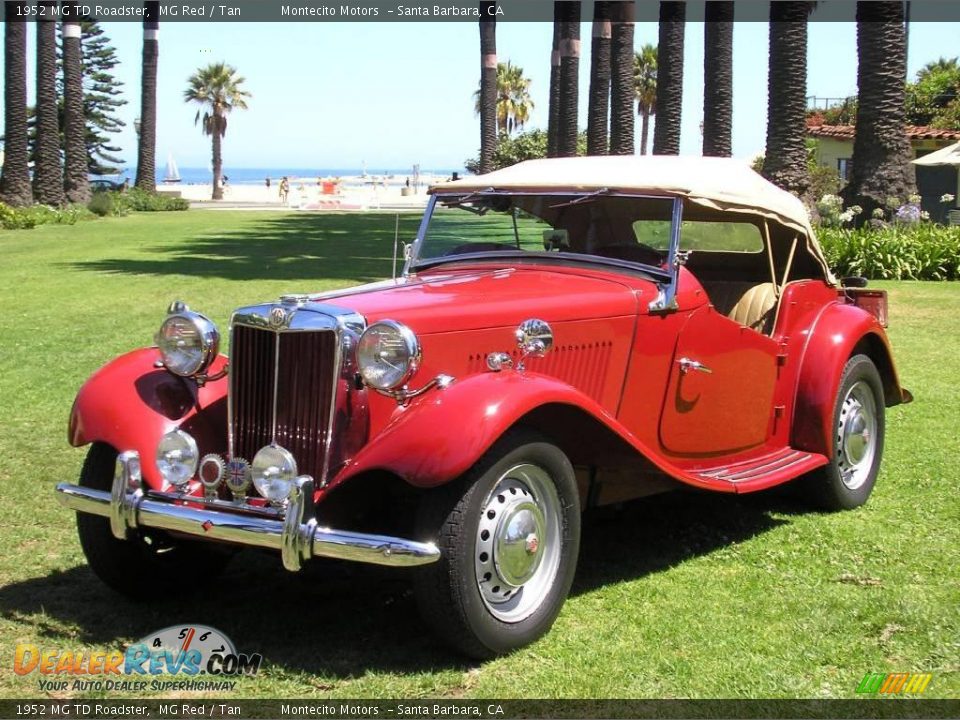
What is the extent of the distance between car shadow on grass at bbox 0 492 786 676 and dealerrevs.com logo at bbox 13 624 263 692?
0.09m

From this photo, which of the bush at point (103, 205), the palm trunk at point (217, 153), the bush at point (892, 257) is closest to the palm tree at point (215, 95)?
the palm trunk at point (217, 153)

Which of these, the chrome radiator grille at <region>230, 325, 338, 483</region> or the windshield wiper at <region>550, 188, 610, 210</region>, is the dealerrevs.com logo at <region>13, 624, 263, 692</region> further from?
the windshield wiper at <region>550, 188, 610, 210</region>

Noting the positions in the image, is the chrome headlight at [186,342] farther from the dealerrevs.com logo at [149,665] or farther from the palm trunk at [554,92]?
the palm trunk at [554,92]

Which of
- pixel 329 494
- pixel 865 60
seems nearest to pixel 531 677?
pixel 329 494

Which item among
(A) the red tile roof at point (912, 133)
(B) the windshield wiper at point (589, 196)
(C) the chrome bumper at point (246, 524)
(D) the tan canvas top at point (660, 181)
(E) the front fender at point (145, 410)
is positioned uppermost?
(A) the red tile roof at point (912, 133)

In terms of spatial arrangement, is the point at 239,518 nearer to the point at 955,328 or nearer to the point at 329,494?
the point at 329,494

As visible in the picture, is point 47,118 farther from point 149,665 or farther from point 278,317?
point 149,665

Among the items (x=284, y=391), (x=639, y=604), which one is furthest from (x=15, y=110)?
(x=639, y=604)

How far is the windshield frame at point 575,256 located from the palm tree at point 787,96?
14.0 metres

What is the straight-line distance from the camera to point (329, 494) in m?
4.35

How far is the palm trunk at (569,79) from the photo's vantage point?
31.7 meters

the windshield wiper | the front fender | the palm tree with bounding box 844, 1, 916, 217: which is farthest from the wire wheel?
the palm tree with bounding box 844, 1, 916, 217

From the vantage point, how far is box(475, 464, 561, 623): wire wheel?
4250mm

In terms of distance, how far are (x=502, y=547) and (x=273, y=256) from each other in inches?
750
